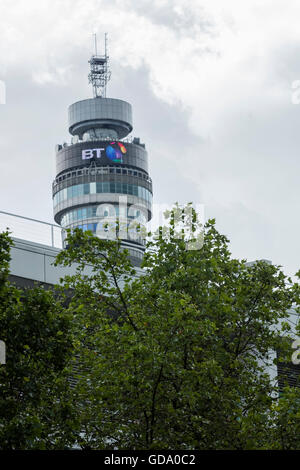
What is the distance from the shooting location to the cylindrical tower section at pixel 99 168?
15288 centimetres

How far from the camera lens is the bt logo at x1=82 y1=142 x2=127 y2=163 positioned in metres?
152

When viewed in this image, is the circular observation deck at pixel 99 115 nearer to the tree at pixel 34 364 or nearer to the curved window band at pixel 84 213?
the curved window band at pixel 84 213

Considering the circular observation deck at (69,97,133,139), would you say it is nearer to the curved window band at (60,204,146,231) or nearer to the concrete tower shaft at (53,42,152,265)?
the concrete tower shaft at (53,42,152,265)

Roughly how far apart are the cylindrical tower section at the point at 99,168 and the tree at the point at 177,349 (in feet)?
432

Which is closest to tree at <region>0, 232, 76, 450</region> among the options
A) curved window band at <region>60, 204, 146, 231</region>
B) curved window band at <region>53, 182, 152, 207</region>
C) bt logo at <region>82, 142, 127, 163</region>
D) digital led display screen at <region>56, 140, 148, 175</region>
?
curved window band at <region>60, 204, 146, 231</region>

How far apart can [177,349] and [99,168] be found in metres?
137

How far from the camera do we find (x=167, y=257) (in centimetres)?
1959

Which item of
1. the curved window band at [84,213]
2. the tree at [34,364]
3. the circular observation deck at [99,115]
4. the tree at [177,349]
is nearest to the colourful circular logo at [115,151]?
the circular observation deck at [99,115]

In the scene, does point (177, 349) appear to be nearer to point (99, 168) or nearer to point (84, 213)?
point (99, 168)

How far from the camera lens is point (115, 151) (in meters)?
153
